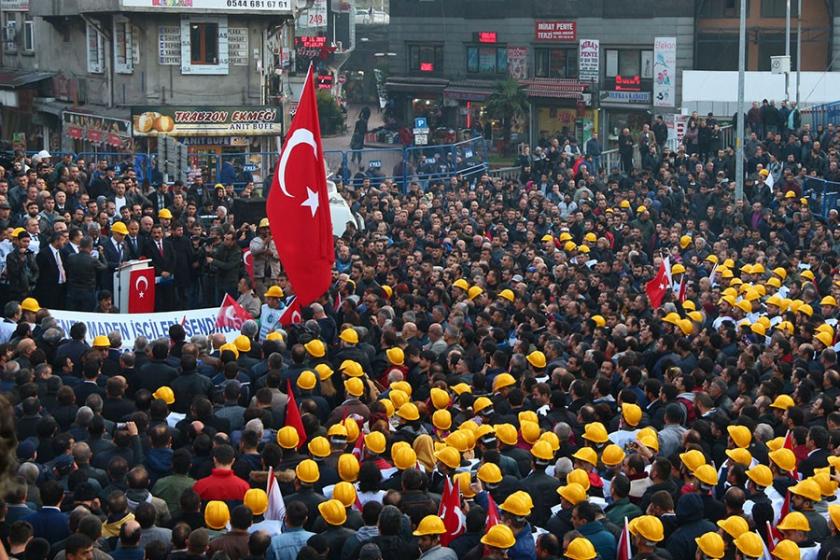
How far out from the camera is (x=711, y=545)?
867cm

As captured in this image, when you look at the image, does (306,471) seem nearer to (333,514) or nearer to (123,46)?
(333,514)

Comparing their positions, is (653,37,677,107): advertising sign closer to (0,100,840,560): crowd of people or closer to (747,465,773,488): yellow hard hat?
(0,100,840,560): crowd of people

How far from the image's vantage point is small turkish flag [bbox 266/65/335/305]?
13.7 m

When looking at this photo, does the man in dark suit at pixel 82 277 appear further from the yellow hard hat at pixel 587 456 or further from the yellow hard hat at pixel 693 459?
the yellow hard hat at pixel 693 459

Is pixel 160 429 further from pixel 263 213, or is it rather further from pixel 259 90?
pixel 259 90

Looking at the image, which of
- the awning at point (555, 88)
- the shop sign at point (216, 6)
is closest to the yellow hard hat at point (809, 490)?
the shop sign at point (216, 6)

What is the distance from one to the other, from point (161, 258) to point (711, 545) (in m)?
11.3

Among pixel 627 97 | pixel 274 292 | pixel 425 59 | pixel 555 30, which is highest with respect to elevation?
pixel 555 30

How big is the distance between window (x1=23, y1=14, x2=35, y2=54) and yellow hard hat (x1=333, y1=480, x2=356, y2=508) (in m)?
36.3

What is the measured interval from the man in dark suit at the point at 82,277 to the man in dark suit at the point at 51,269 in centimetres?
11

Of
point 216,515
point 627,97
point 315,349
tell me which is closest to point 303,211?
point 315,349

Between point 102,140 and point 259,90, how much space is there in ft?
14.3

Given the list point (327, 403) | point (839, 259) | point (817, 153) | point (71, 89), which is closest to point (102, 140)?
point (71, 89)

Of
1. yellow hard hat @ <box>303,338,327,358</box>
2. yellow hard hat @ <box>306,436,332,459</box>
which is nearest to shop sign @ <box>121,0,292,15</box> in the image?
yellow hard hat @ <box>303,338,327,358</box>
